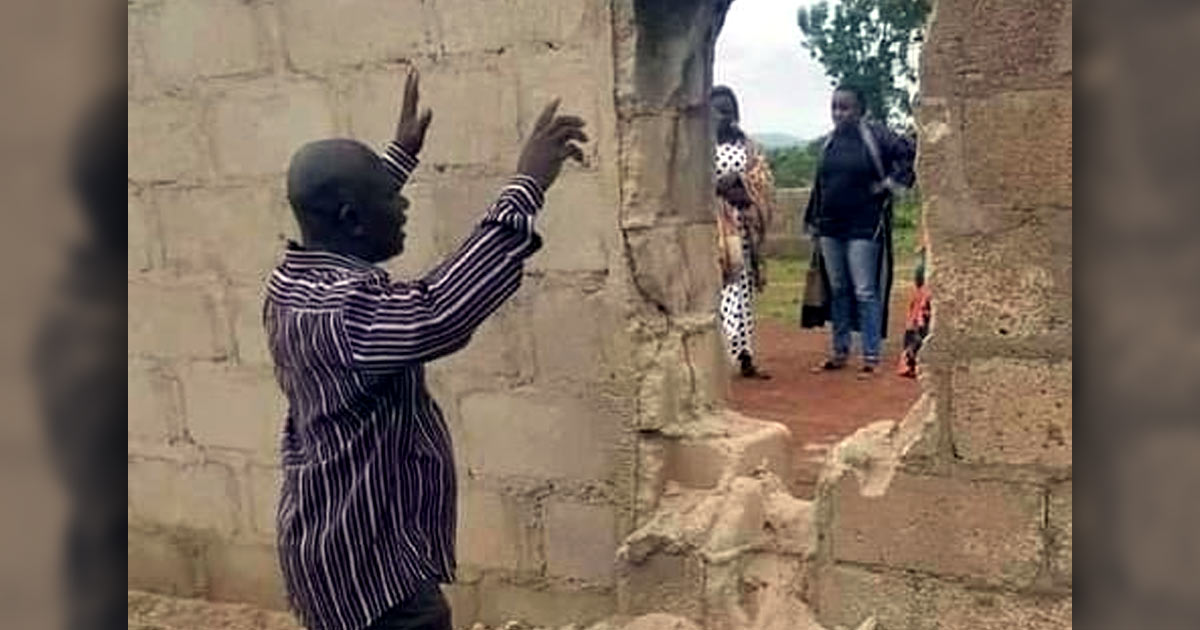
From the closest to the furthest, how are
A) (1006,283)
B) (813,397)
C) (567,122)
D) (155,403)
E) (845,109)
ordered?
(1006,283) → (567,122) → (155,403) → (845,109) → (813,397)

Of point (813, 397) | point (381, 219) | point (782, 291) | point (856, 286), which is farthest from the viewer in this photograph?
point (782, 291)

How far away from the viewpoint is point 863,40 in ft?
75.7

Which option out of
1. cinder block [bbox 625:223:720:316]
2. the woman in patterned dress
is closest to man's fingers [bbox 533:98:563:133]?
cinder block [bbox 625:223:720:316]

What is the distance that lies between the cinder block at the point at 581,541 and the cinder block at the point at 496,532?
61mm

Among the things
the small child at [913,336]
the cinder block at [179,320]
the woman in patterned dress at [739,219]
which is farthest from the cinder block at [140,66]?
the small child at [913,336]

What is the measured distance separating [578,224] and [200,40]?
1488 mm

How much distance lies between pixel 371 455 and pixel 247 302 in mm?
1763

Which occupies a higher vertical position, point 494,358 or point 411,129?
point 411,129

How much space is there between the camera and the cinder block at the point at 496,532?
13.1 ft

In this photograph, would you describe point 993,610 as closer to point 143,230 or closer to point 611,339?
point 611,339

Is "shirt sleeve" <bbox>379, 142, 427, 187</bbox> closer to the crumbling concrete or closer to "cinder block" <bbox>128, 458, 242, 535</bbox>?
the crumbling concrete

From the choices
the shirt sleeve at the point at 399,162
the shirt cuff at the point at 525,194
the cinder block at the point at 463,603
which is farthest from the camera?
→ the cinder block at the point at 463,603

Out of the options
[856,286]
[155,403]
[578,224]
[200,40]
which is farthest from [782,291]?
[578,224]

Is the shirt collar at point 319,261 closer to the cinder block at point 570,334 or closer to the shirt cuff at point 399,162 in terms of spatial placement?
the shirt cuff at point 399,162
